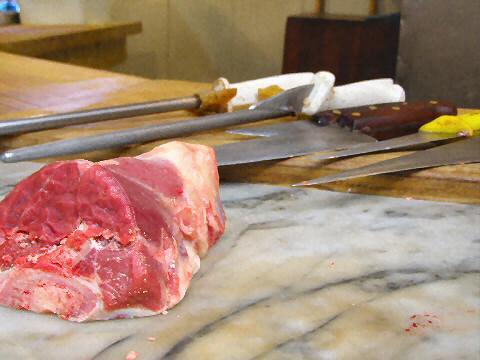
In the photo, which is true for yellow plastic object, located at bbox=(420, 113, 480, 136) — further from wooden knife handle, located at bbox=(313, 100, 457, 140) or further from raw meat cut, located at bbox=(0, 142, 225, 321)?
raw meat cut, located at bbox=(0, 142, 225, 321)

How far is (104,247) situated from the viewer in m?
0.79

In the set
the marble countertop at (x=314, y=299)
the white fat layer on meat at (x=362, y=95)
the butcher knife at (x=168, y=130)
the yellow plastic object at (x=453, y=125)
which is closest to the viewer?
the marble countertop at (x=314, y=299)

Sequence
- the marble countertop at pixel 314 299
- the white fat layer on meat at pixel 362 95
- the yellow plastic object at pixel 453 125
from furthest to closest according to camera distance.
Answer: the white fat layer on meat at pixel 362 95 < the yellow plastic object at pixel 453 125 < the marble countertop at pixel 314 299

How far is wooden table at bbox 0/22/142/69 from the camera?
9.19ft

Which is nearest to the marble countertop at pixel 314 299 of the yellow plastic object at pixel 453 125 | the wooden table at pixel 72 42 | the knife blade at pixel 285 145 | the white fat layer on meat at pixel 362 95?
the knife blade at pixel 285 145

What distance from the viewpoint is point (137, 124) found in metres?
1.55

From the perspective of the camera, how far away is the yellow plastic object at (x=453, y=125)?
135cm

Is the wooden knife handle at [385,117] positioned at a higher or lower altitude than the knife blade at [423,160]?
higher

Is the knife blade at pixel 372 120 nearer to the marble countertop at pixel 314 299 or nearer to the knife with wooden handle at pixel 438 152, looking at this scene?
the knife with wooden handle at pixel 438 152

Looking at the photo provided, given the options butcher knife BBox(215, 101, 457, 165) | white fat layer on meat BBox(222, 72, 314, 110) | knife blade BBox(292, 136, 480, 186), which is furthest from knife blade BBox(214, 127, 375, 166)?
white fat layer on meat BBox(222, 72, 314, 110)

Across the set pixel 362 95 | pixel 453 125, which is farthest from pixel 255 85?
pixel 453 125

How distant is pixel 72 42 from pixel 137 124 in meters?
1.63

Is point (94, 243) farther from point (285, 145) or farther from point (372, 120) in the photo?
point (372, 120)

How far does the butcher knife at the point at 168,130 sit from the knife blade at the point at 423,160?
0.34 meters
